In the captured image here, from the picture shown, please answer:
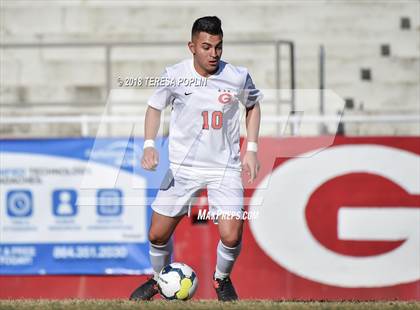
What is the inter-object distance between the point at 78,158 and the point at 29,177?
0.57 meters

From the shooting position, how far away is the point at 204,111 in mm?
7992

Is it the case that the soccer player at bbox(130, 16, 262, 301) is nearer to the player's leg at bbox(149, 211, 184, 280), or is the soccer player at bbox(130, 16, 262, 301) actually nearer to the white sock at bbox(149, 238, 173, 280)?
the player's leg at bbox(149, 211, 184, 280)

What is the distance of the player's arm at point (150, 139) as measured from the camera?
8023 millimetres

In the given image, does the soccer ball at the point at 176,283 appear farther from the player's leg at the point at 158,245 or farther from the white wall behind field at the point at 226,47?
the white wall behind field at the point at 226,47

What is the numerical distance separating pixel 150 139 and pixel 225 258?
1127 mm

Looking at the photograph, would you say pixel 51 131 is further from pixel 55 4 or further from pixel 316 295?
pixel 316 295

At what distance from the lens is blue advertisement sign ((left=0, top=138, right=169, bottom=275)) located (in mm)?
10930

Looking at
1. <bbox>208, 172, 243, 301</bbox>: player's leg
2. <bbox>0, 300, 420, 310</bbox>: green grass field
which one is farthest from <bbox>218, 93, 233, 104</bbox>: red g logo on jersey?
<bbox>0, 300, 420, 310</bbox>: green grass field

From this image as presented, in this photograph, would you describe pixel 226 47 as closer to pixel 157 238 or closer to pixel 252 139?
pixel 252 139

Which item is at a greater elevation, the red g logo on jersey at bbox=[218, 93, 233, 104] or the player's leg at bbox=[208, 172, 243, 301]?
the red g logo on jersey at bbox=[218, 93, 233, 104]

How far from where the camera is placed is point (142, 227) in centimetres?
1091

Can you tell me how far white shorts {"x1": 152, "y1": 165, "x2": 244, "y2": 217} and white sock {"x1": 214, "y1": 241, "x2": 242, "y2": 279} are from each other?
304 millimetres

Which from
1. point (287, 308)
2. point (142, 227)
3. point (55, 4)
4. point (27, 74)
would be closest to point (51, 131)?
point (27, 74)

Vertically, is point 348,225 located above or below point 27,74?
below
